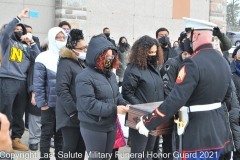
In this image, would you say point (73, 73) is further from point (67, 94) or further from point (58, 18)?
point (58, 18)

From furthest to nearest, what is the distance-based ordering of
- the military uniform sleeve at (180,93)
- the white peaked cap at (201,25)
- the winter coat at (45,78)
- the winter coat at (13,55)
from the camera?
the winter coat at (13,55) < the winter coat at (45,78) < the white peaked cap at (201,25) < the military uniform sleeve at (180,93)

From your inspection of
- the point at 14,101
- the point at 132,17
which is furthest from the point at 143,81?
the point at 132,17

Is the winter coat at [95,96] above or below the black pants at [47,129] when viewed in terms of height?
above

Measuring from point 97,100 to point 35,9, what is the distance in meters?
8.66

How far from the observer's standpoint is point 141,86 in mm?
5109

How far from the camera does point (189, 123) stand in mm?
3617

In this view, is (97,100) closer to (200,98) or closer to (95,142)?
(95,142)

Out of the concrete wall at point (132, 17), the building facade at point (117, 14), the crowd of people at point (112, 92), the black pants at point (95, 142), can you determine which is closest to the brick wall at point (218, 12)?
the building facade at point (117, 14)

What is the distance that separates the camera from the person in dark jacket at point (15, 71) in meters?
6.14

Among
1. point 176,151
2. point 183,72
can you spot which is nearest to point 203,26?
point 183,72

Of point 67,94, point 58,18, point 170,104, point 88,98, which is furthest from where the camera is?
point 58,18

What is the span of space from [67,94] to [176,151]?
1624 mm

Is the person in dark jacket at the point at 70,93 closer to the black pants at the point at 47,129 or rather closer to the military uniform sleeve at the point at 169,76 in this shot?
the black pants at the point at 47,129

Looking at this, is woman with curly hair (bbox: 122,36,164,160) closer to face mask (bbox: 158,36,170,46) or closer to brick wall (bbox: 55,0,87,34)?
face mask (bbox: 158,36,170,46)
